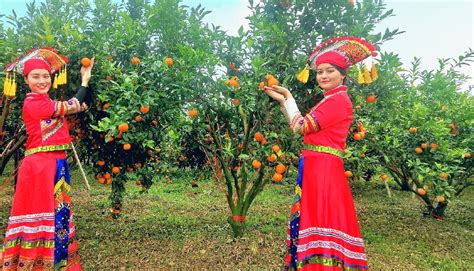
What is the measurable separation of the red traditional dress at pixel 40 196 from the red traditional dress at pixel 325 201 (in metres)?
2.23

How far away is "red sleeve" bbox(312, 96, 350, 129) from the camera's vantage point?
9.78 ft

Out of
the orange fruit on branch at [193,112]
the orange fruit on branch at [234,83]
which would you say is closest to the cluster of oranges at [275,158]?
the orange fruit on branch at [234,83]

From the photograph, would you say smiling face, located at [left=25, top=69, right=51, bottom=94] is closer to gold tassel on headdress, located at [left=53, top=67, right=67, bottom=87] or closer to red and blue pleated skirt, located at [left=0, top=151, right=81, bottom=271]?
gold tassel on headdress, located at [left=53, top=67, right=67, bottom=87]

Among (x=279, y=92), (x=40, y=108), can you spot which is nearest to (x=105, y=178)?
(x=40, y=108)

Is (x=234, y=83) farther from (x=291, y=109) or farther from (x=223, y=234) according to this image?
(x=223, y=234)

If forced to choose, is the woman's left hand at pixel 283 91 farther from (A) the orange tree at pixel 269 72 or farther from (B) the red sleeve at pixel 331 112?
(A) the orange tree at pixel 269 72

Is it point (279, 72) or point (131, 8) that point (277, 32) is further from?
point (131, 8)

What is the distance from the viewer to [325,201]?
2973 millimetres

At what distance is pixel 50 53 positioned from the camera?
3705 millimetres

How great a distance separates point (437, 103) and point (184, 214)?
539 centimetres

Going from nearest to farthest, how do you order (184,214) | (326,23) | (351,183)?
1. (326,23)
2. (184,214)
3. (351,183)

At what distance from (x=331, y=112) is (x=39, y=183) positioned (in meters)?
2.74

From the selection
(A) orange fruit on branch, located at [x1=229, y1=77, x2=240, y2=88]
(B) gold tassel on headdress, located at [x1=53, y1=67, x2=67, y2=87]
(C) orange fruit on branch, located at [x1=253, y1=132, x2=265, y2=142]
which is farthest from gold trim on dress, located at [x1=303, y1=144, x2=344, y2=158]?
(B) gold tassel on headdress, located at [x1=53, y1=67, x2=67, y2=87]

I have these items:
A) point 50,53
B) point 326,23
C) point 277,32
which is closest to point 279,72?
point 277,32
